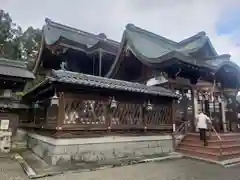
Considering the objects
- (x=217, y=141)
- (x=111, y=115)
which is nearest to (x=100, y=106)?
(x=111, y=115)

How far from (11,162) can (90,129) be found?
307 centimetres

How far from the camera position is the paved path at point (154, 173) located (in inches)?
224

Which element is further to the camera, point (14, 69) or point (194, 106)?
point (14, 69)

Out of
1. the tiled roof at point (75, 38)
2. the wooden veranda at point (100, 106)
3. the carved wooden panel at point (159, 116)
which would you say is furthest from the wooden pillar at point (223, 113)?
the tiled roof at point (75, 38)

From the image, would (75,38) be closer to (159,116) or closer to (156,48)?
(156,48)

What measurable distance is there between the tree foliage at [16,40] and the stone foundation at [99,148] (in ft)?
57.6

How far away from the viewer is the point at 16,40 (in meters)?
25.3

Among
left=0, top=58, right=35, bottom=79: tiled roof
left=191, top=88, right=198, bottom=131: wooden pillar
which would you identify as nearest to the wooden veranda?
left=191, top=88, right=198, bottom=131: wooden pillar

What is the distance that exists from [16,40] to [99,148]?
22.1 meters

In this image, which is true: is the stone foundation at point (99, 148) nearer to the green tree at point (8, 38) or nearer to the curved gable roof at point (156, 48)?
the curved gable roof at point (156, 48)

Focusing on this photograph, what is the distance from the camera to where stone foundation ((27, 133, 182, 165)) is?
271 inches

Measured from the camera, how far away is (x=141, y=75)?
12633mm

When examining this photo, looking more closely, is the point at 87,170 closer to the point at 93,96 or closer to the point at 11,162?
the point at 93,96

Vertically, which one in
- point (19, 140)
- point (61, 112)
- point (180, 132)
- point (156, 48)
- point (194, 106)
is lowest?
point (19, 140)
